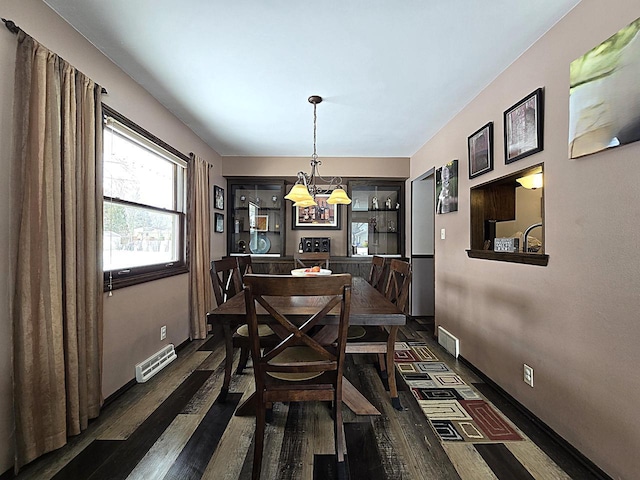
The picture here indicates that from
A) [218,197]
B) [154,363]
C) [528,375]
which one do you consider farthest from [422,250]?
[154,363]

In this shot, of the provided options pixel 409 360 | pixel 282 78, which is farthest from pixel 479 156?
pixel 409 360

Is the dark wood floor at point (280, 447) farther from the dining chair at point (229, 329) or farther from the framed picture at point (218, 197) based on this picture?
the framed picture at point (218, 197)

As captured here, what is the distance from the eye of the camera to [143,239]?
283cm

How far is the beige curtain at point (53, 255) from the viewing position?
5.07ft

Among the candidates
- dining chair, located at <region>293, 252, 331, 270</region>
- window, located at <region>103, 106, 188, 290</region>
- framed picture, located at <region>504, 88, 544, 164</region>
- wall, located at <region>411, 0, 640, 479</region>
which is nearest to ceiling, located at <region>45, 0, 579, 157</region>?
wall, located at <region>411, 0, 640, 479</region>

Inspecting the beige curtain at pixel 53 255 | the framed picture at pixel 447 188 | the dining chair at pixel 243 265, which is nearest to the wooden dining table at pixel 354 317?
the beige curtain at pixel 53 255

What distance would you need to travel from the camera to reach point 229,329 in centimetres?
224

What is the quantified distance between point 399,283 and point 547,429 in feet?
4.10

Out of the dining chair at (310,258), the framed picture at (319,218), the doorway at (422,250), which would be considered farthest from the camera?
the framed picture at (319,218)

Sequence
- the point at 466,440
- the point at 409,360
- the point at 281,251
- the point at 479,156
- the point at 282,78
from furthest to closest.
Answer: the point at 281,251 → the point at 409,360 → the point at 479,156 → the point at 282,78 → the point at 466,440

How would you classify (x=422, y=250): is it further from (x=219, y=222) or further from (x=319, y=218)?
(x=219, y=222)

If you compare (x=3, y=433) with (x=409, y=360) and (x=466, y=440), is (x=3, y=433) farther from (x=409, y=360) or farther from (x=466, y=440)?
(x=409, y=360)

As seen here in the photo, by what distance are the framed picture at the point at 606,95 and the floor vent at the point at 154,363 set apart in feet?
11.0

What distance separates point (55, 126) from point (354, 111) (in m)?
2.37
